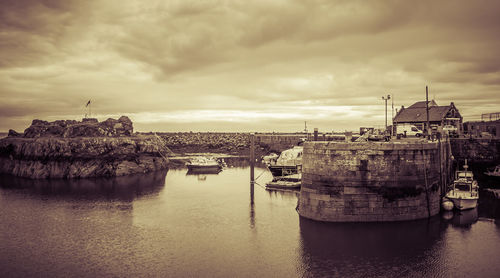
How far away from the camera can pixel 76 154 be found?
50938 mm

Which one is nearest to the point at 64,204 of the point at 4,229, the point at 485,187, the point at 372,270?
the point at 4,229

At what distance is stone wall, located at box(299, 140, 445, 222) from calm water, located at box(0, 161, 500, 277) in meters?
Answer: 0.90

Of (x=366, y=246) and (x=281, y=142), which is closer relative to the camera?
(x=366, y=246)

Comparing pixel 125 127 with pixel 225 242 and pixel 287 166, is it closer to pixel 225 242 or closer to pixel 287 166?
pixel 287 166

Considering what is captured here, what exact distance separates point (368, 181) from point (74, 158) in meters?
44.4

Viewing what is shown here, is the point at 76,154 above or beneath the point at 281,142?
beneath

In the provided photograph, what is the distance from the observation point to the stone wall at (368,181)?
23.1 m

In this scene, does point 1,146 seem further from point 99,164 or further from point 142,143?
point 142,143

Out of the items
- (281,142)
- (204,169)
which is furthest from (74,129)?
(281,142)

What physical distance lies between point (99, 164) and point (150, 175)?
7.71 meters

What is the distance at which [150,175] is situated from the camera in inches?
2074

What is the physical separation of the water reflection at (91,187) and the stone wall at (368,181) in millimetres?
21295

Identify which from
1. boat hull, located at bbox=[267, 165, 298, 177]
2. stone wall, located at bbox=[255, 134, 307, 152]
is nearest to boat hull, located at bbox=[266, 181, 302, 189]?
boat hull, located at bbox=[267, 165, 298, 177]

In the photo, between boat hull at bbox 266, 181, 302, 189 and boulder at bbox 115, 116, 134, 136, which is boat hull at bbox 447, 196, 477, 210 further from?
boulder at bbox 115, 116, 134, 136
